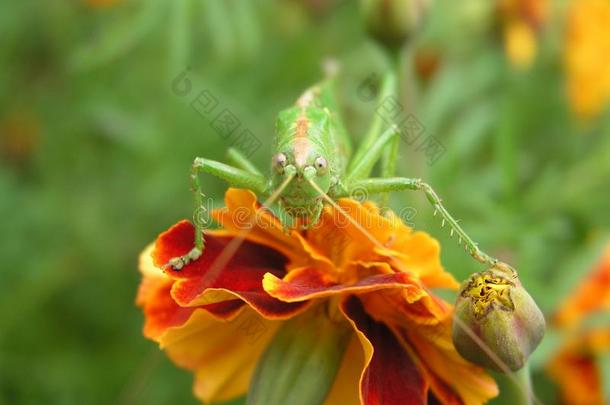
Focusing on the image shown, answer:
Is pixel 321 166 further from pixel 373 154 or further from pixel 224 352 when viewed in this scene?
pixel 224 352

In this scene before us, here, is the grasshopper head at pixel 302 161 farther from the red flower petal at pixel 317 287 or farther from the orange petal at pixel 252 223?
the red flower petal at pixel 317 287

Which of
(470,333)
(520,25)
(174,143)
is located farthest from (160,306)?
(520,25)

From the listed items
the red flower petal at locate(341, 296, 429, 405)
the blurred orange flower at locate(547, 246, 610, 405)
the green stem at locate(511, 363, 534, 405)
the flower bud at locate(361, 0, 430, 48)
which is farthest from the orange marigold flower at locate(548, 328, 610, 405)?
the flower bud at locate(361, 0, 430, 48)

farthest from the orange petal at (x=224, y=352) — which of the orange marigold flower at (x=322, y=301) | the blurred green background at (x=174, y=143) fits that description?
the blurred green background at (x=174, y=143)

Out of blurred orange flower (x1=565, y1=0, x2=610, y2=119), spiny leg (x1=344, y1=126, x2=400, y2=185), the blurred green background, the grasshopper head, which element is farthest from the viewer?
blurred orange flower (x1=565, y1=0, x2=610, y2=119)

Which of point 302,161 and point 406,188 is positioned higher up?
point 406,188

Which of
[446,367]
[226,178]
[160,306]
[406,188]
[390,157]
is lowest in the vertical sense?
[160,306]
